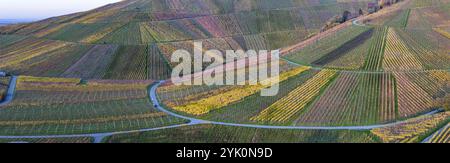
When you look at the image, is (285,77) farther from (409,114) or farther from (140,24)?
(140,24)

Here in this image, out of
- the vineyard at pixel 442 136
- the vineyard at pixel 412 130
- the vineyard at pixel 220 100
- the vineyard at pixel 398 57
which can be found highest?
the vineyard at pixel 398 57

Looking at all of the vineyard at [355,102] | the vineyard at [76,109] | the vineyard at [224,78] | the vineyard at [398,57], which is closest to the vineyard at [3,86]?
the vineyard at [224,78]

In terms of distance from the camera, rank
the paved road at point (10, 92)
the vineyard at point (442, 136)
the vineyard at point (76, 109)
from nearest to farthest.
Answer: the vineyard at point (442, 136), the vineyard at point (76, 109), the paved road at point (10, 92)

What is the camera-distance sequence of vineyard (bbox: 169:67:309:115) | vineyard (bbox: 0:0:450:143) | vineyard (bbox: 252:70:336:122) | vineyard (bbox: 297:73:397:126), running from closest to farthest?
vineyard (bbox: 0:0:450:143) < vineyard (bbox: 297:73:397:126) < vineyard (bbox: 252:70:336:122) < vineyard (bbox: 169:67:309:115)

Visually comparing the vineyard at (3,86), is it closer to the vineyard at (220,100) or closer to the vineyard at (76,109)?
the vineyard at (76,109)

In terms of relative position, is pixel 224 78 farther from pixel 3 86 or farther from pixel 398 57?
pixel 3 86

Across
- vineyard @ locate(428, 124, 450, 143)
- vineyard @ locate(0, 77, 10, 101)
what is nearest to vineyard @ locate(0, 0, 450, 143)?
vineyard @ locate(428, 124, 450, 143)

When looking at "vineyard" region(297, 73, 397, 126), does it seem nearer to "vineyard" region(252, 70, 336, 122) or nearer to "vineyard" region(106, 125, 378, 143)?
"vineyard" region(252, 70, 336, 122)

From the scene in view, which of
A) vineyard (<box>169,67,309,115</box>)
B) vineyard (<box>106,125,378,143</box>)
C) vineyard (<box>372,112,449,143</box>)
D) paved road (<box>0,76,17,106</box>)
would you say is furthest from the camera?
paved road (<box>0,76,17,106</box>)
